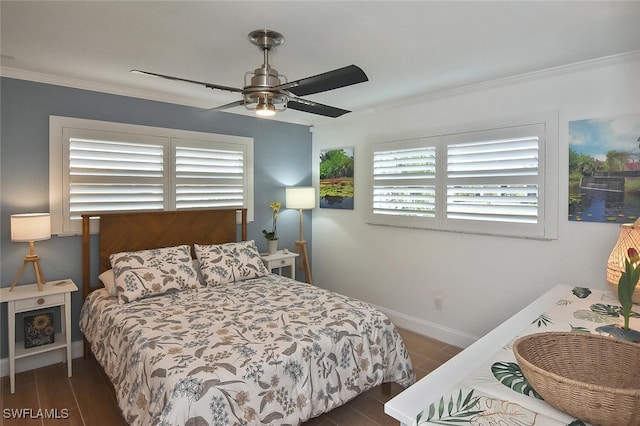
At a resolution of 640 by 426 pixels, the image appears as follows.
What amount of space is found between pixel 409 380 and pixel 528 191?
1.79 metres

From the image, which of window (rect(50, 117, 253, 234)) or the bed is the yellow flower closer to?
window (rect(50, 117, 253, 234))

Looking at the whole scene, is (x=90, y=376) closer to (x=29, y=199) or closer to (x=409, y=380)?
(x=29, y=199)

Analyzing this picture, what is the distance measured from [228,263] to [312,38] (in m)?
2.13

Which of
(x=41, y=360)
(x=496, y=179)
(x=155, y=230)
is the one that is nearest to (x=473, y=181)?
(x=496, y=179)

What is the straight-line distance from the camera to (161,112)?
11.9 ft

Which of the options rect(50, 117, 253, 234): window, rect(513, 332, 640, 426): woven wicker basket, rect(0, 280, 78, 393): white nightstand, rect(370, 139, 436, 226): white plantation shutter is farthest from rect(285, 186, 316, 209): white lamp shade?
rect(513, 332, 640, 426): woven wicker basket

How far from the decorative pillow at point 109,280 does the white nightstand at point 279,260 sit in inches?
60.3

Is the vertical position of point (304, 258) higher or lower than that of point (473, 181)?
lower

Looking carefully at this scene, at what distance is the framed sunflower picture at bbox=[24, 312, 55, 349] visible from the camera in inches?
112

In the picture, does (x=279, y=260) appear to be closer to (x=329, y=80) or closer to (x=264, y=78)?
(x=264, y=78)

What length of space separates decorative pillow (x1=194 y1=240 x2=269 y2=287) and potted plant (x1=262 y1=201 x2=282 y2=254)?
629mm

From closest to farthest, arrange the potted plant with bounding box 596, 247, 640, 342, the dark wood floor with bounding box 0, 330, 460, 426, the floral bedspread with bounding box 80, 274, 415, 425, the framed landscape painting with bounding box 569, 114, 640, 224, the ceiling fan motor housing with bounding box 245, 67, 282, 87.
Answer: the potted plant with bounding box 596, 247, 640, 342
the floral bedspread with bounding box 80, 274, 415, 425
the ceiling fan motor housing with bounding box 245, 67, 282, 87
the dark wood floor with bounding box 0, 330, 460, 426
the framed landscape painting with bounding box 569, 114, 640, 224

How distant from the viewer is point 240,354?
1940 millimetres

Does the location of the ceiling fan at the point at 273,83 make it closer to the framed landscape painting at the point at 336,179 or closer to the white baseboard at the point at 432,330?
the framed landscape painting at the point at 336,179
